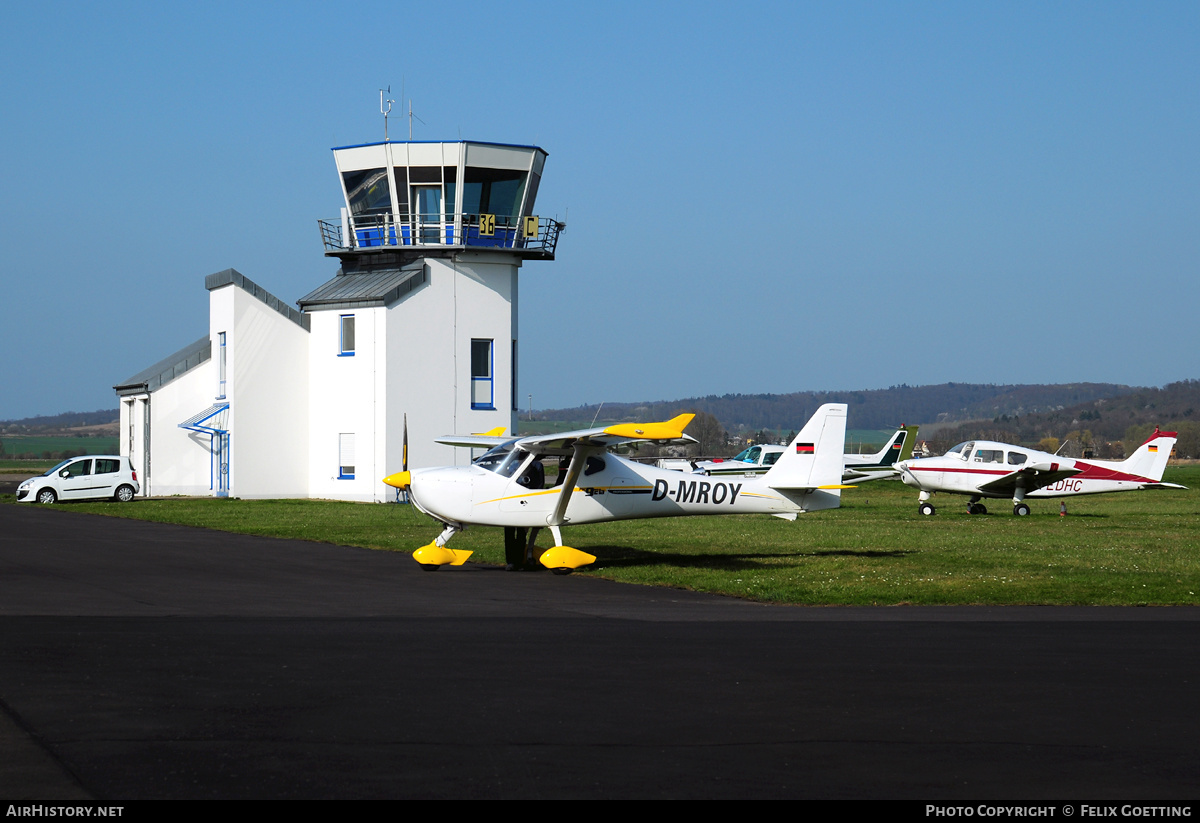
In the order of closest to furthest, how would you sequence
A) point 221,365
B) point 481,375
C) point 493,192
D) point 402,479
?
1. point 402,479
2. point 493,192
3. point 481,375
4. point 221,365

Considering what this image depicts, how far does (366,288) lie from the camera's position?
42156 mm

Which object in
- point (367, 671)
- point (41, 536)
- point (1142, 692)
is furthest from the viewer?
point (41, 536)

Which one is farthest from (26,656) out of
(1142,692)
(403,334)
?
(403,334)

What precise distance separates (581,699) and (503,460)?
1139 centimetres

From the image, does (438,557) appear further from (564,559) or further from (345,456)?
(345,456)

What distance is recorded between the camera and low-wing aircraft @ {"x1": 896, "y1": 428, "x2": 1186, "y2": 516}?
A: 3719 centimetres

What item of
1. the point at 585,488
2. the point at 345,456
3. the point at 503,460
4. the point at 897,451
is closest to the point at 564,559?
the point at 585,488

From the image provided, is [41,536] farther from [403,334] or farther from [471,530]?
[403,334]

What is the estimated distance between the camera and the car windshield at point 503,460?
19.7 metres

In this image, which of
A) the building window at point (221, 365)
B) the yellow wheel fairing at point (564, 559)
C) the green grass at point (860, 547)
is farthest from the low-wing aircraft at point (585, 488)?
the building window at point (221, 365)

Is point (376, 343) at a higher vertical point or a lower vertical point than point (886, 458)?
higher

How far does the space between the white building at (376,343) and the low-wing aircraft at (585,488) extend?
67.7ft
